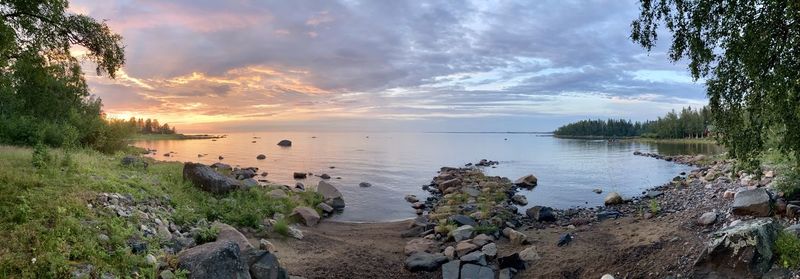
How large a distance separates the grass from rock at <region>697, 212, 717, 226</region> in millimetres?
13714

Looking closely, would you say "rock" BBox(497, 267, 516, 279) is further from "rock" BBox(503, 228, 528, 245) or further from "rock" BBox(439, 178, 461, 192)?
"rock" BBox(439, 178, 461, 192)

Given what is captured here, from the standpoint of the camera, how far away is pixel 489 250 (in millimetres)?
13492

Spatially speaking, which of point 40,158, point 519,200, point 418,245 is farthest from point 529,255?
point 40,158

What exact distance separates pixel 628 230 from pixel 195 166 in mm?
17798

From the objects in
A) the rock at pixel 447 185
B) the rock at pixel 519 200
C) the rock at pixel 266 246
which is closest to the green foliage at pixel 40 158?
the rock at pixel 266 246

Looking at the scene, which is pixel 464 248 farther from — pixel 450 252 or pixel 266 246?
pixel 266 246

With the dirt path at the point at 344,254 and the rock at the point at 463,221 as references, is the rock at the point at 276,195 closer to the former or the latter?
the dirt path at the point at 344,254

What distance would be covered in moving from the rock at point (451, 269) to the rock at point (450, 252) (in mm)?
847

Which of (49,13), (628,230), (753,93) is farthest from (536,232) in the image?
(49,13)

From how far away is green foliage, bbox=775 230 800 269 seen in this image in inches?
326

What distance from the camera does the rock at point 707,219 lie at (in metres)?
12.0

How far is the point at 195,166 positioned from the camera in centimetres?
1956

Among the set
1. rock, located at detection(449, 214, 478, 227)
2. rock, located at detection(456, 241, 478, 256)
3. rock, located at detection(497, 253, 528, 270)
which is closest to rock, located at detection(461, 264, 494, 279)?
rock, located at detection(497, 253, 528, 270)

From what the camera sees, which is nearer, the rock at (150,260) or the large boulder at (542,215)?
the rock at (150,260)
